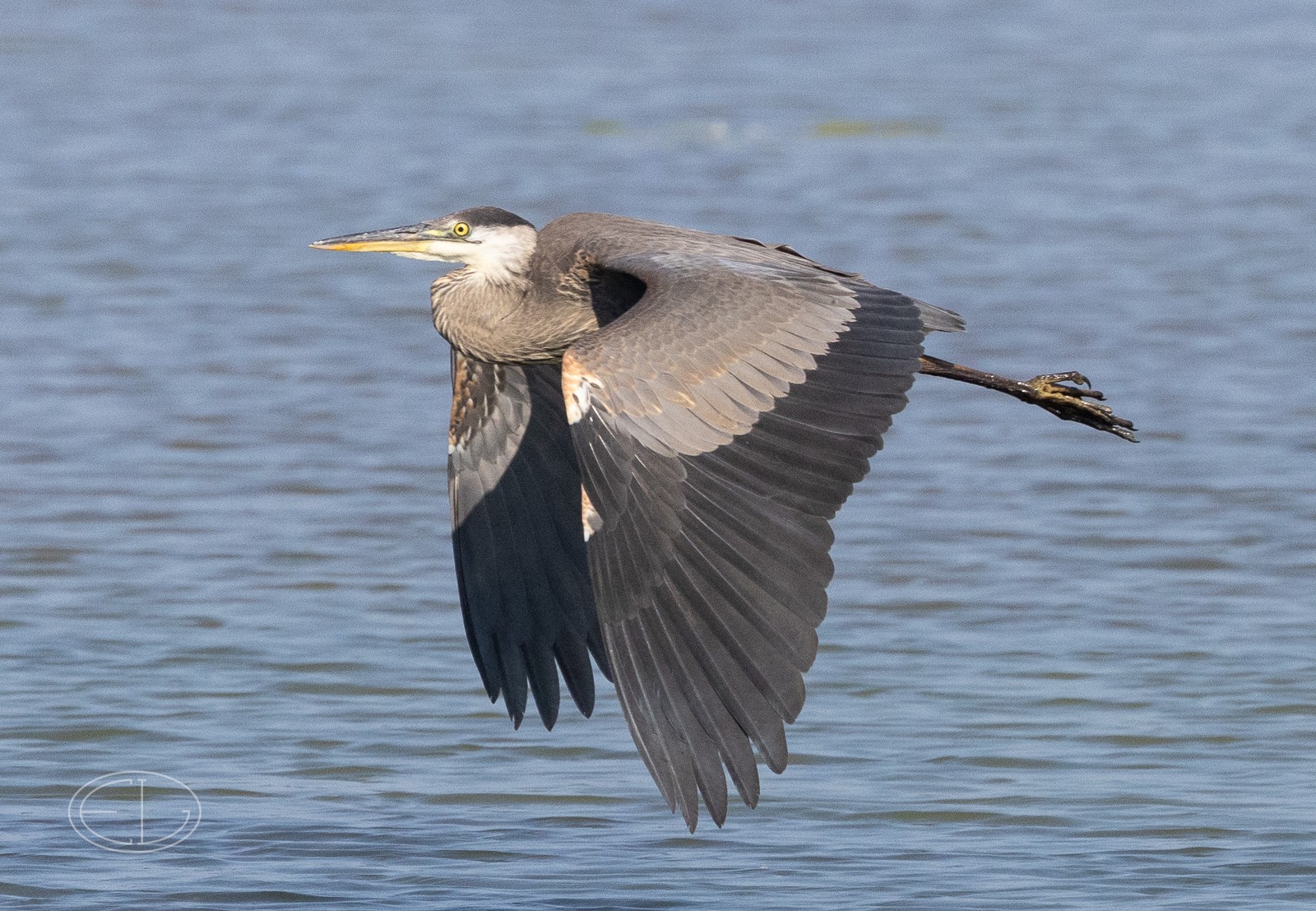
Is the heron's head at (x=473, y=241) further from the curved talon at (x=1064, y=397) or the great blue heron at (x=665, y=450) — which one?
the curved talon at (x=1064, y=397)

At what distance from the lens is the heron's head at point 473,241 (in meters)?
7.28

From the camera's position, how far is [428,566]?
378 inches

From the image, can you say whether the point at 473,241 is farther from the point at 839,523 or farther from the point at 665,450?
the point at 839,523

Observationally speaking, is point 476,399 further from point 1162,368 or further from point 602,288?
point 1162,368

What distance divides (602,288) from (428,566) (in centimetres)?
258

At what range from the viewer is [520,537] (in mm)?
7484

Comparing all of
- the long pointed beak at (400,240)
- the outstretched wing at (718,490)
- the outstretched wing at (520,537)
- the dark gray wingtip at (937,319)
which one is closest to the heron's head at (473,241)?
the long pointed beak at (400,240)

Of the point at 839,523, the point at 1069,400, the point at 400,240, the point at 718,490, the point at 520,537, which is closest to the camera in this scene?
the point at 718,490

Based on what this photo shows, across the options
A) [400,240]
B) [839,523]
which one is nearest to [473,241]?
[400,240]

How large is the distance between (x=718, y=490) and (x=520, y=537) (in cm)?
160

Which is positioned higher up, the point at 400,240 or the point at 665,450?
the point at 400,240

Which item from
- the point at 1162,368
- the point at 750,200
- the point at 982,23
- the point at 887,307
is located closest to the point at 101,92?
the point at 750,200

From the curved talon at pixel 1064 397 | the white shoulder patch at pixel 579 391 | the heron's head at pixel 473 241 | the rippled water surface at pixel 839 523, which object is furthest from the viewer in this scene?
the curved talon at pixel 1064 397

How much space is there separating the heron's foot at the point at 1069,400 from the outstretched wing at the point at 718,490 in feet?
3.97
